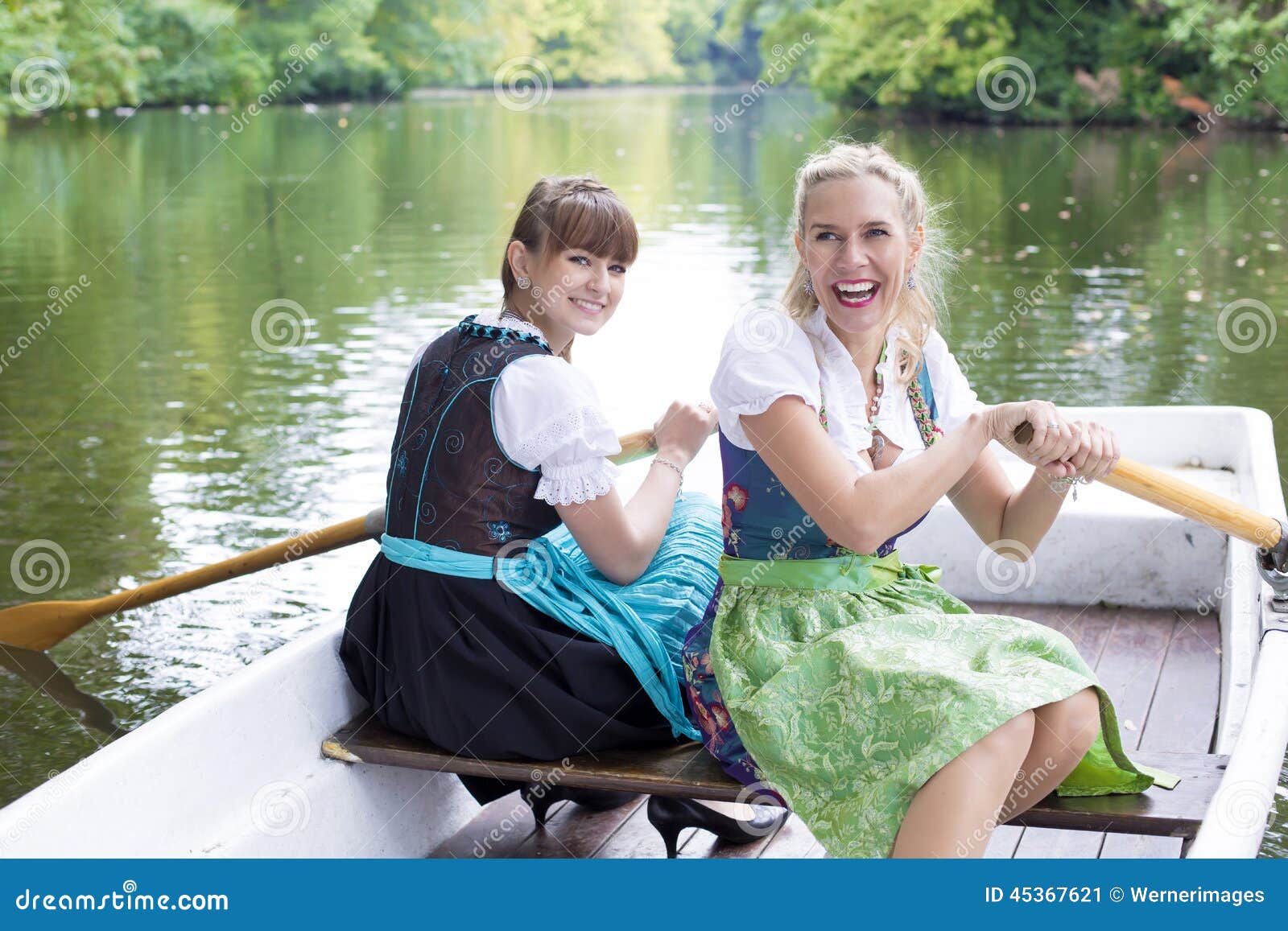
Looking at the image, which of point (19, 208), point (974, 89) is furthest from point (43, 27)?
point (974, 89)

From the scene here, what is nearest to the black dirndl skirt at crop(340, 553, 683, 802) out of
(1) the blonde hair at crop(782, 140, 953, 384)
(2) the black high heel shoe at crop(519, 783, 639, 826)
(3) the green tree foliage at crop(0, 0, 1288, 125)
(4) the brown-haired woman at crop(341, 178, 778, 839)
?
(4) the brown-haired woman at crop(341, 178, 778, 839)

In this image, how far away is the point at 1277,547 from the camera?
2.56m

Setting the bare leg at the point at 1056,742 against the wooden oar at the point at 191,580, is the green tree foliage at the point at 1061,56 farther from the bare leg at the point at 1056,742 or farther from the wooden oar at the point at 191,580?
the bare leg at the point at 1056,742

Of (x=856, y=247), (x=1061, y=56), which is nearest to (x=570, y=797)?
(x=856, y=247)

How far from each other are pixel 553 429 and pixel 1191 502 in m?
1.03

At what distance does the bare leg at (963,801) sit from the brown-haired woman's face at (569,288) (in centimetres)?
86

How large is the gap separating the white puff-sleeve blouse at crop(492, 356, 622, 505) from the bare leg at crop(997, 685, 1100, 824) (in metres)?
0.67

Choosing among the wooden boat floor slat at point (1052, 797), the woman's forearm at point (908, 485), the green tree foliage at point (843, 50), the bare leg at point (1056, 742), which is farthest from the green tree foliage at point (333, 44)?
the bare leg at point (1056, 742)

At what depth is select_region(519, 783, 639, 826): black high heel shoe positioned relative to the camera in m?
2.36

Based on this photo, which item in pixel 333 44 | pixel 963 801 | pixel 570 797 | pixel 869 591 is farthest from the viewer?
pixel 333 44

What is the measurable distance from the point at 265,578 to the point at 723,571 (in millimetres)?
2511

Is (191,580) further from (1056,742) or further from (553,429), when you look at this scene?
(1056,742)

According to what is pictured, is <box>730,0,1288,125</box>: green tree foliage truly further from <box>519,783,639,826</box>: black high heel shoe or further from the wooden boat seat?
the wooden boat seat

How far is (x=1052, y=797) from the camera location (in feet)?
6.28
